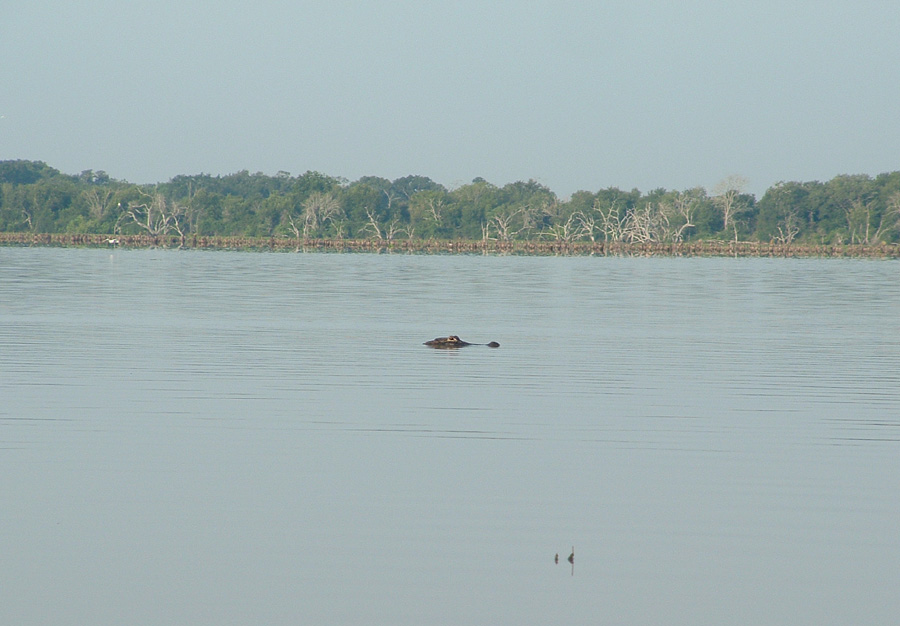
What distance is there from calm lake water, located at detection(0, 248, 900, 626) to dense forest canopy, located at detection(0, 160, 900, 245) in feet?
405

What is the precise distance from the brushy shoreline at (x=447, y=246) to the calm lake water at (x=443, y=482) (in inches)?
4551

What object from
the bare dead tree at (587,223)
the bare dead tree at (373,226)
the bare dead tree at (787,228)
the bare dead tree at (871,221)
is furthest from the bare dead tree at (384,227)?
the bare dead tree at (871,221)

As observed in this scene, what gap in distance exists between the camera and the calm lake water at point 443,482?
8703mm

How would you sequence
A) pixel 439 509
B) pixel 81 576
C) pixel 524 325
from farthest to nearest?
pixel 524 325 < pixel 439 509 < pixel 81 576

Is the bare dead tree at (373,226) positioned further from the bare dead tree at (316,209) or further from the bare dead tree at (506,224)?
the bare dead tree at (506,224)

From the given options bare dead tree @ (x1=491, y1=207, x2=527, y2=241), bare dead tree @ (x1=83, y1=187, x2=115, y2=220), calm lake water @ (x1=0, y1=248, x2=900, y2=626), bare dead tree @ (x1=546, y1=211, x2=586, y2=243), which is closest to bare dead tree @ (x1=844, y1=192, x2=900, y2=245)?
bare dead tree @ (x1=546, y1=211, x2=586, y2=243)

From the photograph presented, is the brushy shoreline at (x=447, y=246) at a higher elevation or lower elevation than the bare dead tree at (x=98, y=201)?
lower

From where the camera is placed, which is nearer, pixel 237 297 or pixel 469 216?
pixel 237 297

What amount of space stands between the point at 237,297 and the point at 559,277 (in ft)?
101

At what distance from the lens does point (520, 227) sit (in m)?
157

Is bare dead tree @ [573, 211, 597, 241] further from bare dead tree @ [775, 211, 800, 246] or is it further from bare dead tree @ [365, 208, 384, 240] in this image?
bare dead tree @ [365, 208, 384, 240]

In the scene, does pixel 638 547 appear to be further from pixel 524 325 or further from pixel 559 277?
pixel 559 277

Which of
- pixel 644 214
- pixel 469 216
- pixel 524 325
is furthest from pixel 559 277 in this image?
pixel 469 216

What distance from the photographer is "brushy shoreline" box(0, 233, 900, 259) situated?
140 m
